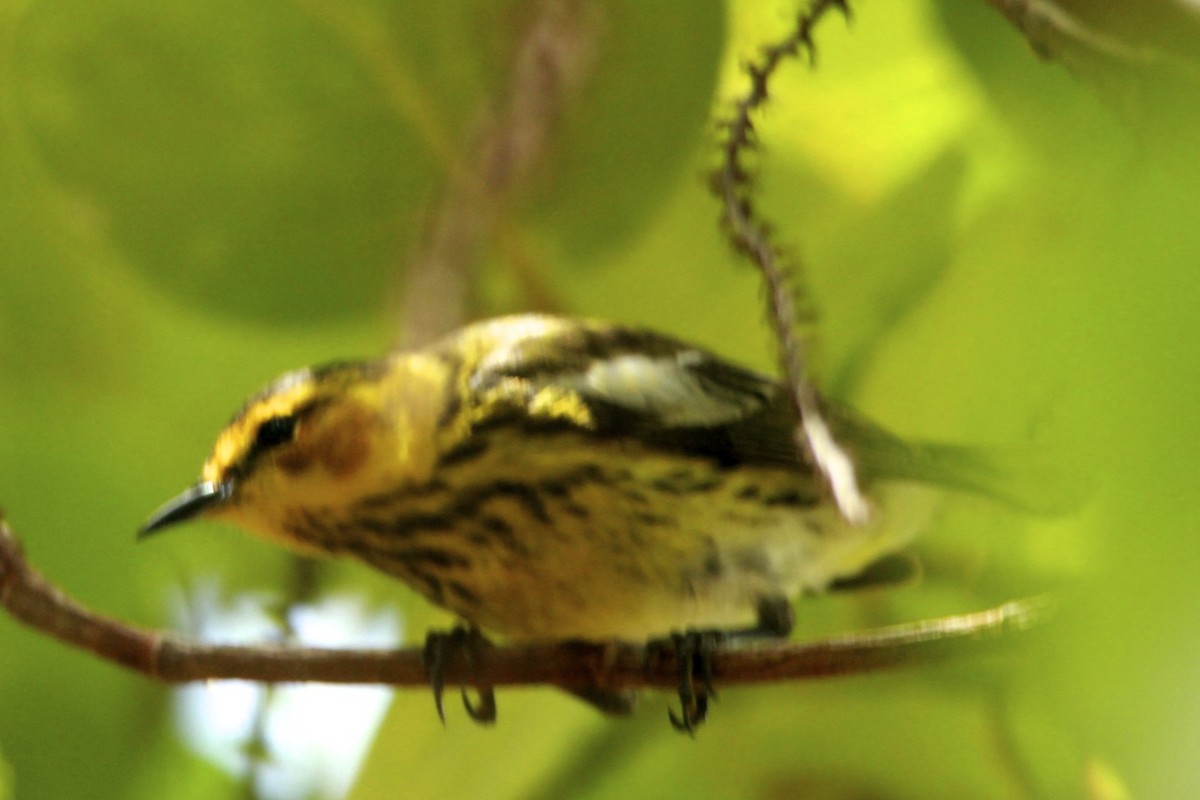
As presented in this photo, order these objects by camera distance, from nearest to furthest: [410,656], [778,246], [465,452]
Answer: [778,246] < [410,656] < [465,452]

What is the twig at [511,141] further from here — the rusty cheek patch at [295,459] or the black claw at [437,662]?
the black claw at [437,662]

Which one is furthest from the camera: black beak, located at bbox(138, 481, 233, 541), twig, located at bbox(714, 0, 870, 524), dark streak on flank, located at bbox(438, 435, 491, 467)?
dark streak on flank, located at bbox(438, 435, 491, 467)

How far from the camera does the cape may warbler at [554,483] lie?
823 mm

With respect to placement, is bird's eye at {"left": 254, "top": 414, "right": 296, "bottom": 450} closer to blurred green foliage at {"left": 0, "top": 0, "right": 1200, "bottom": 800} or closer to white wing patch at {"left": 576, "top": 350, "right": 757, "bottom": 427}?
blurred green foliage at {"left": 0, "top": 0, "right": 1200, "bottom": 800}

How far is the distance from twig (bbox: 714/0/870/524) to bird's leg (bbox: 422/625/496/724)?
0.29 meters

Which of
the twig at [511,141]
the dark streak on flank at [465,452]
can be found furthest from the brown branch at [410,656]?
the twig at [511,141]

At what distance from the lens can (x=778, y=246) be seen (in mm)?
586

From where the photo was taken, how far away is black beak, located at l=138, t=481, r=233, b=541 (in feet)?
2.46

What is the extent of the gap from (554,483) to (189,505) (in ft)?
0.76

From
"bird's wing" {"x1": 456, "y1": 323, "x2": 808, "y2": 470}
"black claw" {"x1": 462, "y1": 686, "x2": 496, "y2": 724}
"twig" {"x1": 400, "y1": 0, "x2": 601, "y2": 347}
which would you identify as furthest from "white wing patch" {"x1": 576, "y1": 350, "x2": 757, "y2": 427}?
"black claw" {"x1": 462, "y1": 686, "x2": 496, "y2": 724}

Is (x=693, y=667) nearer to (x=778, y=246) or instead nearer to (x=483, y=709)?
(x=483, y=709)

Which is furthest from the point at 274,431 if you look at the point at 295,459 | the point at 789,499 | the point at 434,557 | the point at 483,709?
the point at 789,499

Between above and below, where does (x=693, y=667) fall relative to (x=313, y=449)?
below

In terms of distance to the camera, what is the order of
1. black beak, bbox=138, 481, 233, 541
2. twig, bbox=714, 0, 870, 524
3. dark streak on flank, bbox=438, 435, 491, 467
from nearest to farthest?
twig, bbox=714, 0, 870, 524, black beak, bbox=138, 481, 233, 541, dark streak on flank, bbox=438, 435, 491, 467
